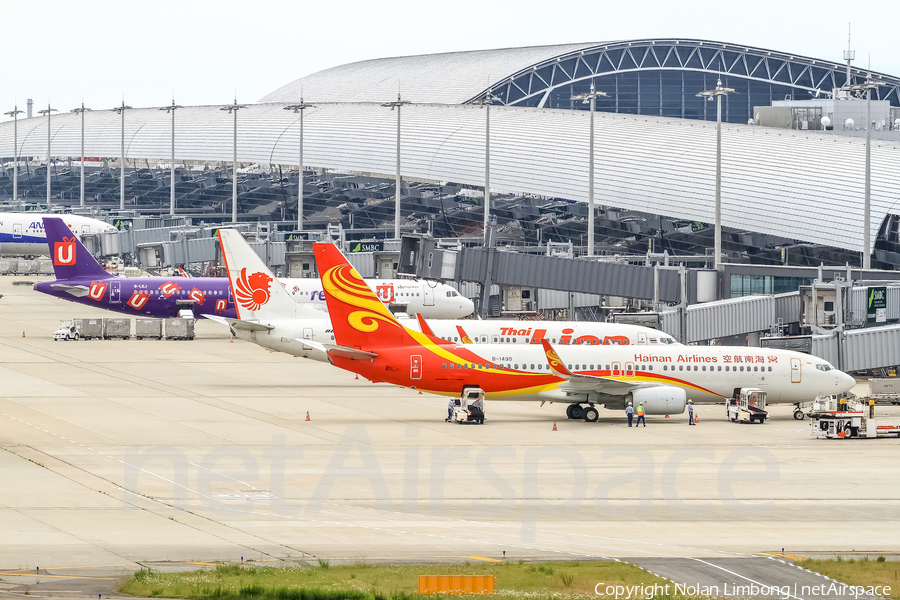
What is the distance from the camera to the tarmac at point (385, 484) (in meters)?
24.7

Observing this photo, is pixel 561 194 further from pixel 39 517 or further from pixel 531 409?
pixel 39 517

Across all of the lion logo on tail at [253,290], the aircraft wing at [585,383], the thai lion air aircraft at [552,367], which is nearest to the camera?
the aircraft wing at [585,383]

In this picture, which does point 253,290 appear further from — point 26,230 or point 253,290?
point 26,230

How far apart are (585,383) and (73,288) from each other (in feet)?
124

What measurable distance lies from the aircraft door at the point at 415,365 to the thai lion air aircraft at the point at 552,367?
0.04 m

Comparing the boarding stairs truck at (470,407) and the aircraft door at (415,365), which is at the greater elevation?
the aircraft door at (415,365)

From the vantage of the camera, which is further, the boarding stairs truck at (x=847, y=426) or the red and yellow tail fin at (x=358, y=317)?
the red and yellow tail fin at (x=358, y=317)

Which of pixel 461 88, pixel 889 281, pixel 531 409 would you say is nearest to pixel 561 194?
pixel 889 281

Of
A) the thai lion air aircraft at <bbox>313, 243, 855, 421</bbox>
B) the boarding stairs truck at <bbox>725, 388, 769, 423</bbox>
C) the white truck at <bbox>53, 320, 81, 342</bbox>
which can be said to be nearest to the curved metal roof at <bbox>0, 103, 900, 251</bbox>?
the thai lion air aircraft at <bbox>313, 243, 855, 421</bbox>

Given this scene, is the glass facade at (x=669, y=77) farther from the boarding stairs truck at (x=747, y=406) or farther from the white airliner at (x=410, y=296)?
the boarding stairs truck at (x=747, y=406)

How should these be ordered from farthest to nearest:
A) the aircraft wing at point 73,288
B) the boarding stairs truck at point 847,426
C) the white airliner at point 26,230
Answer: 1. the white airliner at point 26,230
2. the aircraft wing at point 73,288
3. the boarding stairs truck at point 847,426

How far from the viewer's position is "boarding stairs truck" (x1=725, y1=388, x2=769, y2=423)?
46969mm

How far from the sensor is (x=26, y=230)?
4688 inches

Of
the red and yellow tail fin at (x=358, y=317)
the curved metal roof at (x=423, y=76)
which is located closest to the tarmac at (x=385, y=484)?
the red and yellow tail fin at (x=358, y=317)
